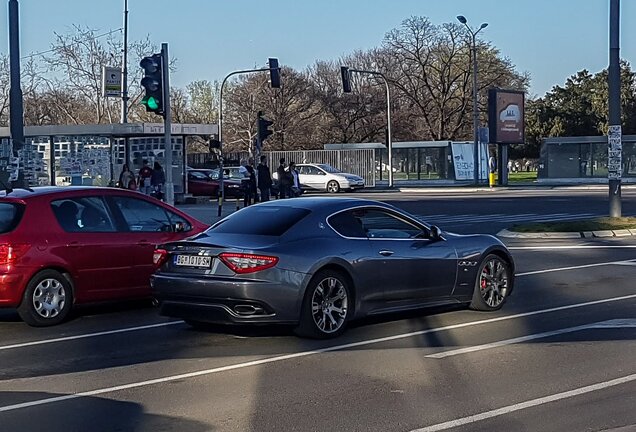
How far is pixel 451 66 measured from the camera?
3051 inches

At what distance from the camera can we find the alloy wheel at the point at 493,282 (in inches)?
470

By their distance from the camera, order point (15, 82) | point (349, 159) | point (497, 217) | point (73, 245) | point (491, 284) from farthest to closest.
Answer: point (349, 159) → point (497, 217) → point (15, 82) → point (491, 284) → point (73, 245)

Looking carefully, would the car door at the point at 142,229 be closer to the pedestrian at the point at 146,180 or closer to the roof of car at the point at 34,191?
the roof of car at the point at 34,191

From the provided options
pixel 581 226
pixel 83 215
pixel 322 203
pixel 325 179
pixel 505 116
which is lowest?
pixel 581 226

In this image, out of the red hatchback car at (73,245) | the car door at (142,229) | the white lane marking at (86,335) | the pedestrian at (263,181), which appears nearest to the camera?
the white lane marking at (86,335)

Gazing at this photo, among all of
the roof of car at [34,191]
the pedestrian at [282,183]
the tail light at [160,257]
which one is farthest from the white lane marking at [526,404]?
the pedestrian at [282,183]

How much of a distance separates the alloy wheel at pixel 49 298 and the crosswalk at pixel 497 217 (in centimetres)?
1835

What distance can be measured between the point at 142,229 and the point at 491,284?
4.15 m

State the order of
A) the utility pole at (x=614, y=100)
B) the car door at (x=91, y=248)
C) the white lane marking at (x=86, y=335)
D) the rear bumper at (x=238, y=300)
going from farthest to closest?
the utility pole at (x=614, y=100)
the car door at (x=91, y=248)
the white lane marking at (x=86, y=335)
the rear bumper at (x=238, y=300)

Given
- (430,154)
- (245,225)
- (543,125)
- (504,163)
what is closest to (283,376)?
(245,225)

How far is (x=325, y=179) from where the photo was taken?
54.2m

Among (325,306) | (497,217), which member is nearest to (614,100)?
(497,217)

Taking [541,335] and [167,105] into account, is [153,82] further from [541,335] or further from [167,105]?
[541,335]

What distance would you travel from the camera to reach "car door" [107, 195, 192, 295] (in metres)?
12.1
